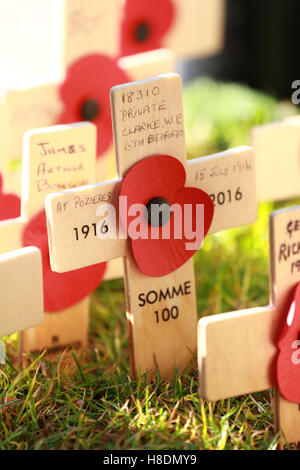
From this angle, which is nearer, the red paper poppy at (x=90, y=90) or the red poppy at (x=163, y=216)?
the red poppy at (x=163, y=216)

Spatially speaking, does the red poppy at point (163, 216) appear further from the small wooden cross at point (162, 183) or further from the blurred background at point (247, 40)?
the blurred background at point (247, 40)

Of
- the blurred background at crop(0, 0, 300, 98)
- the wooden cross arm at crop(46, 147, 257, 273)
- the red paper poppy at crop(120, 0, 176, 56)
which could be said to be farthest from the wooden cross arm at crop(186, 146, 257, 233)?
the blurred background at crop(0, 0, 300, 98)

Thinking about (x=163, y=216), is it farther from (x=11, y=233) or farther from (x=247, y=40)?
(x=247, y=40)

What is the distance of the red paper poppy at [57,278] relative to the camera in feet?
4.50

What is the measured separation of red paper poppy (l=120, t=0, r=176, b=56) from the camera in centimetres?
194

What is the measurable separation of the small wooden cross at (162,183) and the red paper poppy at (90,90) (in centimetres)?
45

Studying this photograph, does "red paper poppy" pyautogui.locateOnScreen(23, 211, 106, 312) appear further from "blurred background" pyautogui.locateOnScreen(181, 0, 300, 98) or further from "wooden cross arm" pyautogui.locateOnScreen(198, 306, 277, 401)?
"blurred background" pyautogui.locateOnScreen(181, 0, 300, 98)

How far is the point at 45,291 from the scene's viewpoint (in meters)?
1.42

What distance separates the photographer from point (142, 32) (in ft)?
6.47

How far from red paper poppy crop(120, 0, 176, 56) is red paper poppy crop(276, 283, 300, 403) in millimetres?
999

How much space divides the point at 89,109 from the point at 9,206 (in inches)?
12.8

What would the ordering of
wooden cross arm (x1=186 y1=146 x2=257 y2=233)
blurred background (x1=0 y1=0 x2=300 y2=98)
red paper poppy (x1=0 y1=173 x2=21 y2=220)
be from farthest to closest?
blurred background (x1=0 y1=0 x2=300 y2=98) → red paper poppy (x1=0 y1=173 x2=21 y2=220) → wooden cross arm (x1=186 y1=146 x2=257 y2=233)

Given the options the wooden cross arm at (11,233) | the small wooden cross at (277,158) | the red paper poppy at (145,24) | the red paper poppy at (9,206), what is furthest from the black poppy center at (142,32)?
the wooden cross arm at (11,233)

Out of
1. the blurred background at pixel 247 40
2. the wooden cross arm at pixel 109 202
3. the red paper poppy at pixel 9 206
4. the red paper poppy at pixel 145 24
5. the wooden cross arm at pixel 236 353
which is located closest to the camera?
the wooden cross arm at pixel 236 353
